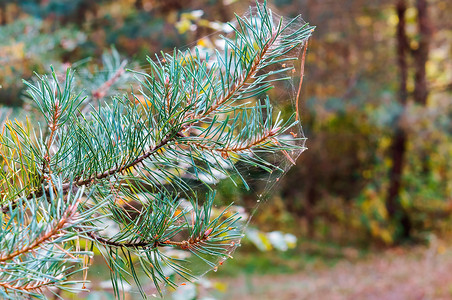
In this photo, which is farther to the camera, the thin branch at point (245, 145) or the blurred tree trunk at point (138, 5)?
the blurred tree trunk at point (138, 5)

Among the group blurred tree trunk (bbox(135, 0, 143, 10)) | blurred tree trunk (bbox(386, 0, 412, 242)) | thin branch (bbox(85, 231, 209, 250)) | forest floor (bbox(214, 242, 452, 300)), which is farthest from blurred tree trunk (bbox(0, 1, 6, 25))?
blurred tree trunk (bbox(386, 0, 412, 242))

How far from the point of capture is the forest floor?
4.31m

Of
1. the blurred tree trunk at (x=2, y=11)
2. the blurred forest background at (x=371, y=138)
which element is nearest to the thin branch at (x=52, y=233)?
the blurred tree trunk at (x=2, y=11)

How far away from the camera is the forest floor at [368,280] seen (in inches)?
170

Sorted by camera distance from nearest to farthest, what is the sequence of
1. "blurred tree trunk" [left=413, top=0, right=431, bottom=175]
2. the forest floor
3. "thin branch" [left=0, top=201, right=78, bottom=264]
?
"thin branch" [left=0, top=201, right=78, bottom=264] < the forest floor < "blurred tree trunk" [left=413, top=0, right=431, bottom=175]

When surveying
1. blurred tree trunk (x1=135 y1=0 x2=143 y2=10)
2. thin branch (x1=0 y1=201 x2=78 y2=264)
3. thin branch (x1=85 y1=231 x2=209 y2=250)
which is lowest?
thin branch (x1=85 y1=231 x2=209 y2=250)

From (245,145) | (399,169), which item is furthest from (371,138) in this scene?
(245,145)

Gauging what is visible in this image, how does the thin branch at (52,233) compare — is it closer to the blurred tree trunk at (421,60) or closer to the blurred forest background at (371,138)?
A: the blurred forest background at (371,138)

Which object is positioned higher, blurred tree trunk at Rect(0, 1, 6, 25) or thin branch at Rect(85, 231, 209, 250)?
blurred tree trunk at Rect(0, 1, 6, 25)

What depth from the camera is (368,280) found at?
4.73m

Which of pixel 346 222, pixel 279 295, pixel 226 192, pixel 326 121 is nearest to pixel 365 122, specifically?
pixel 326 121

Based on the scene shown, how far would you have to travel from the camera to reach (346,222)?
20.8 ft

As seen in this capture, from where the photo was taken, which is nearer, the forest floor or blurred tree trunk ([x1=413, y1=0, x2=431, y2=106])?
the forest floor

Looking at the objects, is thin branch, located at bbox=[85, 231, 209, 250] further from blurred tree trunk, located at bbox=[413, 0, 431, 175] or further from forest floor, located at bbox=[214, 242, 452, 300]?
blurred tree trunk, located at bbox=[413, 0, 431, 175]
